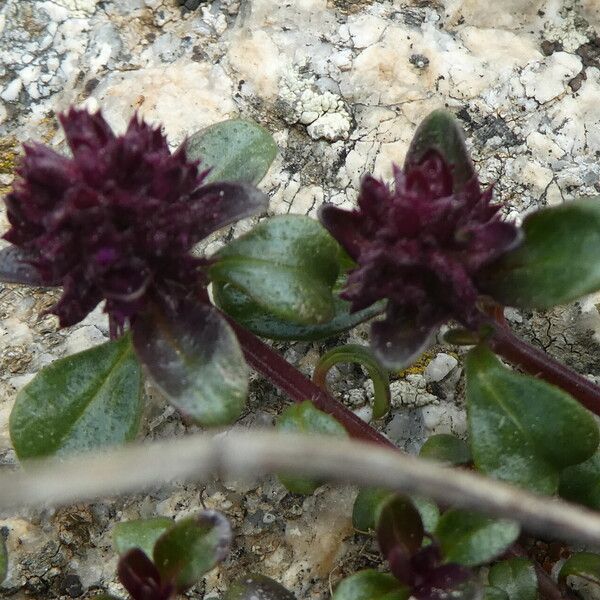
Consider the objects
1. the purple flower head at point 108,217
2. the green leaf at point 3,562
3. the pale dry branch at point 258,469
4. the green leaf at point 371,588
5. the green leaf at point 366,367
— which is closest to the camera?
the pale dry branch at point 258,469

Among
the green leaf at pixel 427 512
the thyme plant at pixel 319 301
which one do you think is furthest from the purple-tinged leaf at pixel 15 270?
the green leaf at pixel 427 512

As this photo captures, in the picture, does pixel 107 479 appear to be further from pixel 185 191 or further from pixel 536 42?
pixel 536 42

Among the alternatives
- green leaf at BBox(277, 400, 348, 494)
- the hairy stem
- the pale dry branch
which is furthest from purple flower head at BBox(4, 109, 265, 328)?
the pale dry branch

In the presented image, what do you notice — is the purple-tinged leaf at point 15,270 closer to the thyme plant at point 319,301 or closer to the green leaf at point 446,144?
the thyme plant at point 319,301

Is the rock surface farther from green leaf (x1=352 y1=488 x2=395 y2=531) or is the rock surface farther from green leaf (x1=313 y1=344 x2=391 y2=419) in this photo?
green leaf (x1=352 y1=488 x2=395 y2=531)

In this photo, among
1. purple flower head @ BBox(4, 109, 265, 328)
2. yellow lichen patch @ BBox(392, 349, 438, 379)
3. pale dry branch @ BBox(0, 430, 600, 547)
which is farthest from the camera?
yellow lichen patch @ BBox(392, 349, 438, 379)

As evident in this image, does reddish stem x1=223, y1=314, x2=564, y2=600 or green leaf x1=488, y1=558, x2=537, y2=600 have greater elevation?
reddish stem x1=223, y1=314, x2=564, y2=600
